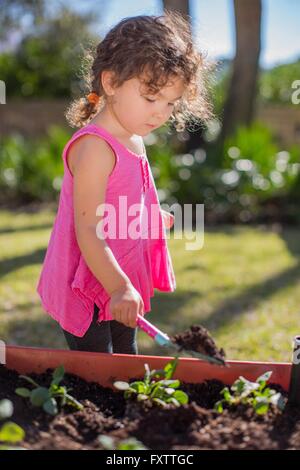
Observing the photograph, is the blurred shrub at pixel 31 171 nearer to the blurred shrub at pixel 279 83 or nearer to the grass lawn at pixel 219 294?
the grass lawn at pixel 219 294

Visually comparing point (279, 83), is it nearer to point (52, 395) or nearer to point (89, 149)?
point (89, 149)

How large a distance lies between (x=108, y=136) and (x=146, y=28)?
0.32 metres

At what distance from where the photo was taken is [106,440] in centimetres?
145

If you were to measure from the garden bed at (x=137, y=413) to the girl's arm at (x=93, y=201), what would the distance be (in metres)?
0.24

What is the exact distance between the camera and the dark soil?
161cm

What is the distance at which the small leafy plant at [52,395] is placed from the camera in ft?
5.74

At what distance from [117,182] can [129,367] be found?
543 millimetres

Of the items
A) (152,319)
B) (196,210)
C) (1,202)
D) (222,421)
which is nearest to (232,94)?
(196,210)

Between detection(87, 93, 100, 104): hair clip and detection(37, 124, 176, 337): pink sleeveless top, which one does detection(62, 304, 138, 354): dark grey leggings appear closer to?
detection(37, 124, 176, 337): pink sleeveless top

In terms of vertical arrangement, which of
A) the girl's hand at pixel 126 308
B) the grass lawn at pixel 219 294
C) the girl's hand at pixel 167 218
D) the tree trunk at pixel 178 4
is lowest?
the grass lawn at pixel 219 294

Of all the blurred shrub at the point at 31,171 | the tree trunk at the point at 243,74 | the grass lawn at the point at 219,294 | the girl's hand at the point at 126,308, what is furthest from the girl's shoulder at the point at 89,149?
the tree trunk at the point at 243,74

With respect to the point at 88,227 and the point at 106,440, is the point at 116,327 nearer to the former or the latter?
the point at 88,227

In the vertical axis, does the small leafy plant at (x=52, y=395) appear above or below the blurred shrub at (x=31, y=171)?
below

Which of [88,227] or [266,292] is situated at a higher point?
[88,227]
